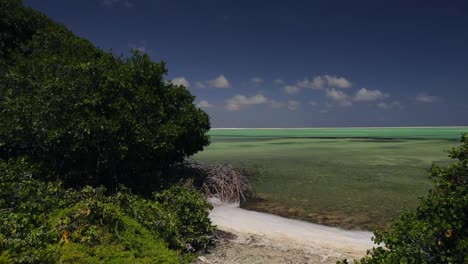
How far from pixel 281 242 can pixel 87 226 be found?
16.8 feet

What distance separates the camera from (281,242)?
9.45 m

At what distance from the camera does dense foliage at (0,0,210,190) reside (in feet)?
33.3

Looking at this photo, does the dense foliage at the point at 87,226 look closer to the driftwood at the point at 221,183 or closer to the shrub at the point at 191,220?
the shrub at the point at 191,220

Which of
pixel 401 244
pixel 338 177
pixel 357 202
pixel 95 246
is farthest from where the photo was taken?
pixel 338 177

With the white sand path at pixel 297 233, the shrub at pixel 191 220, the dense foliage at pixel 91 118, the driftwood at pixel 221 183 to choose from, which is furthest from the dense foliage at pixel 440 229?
the driftwood at pixel 221 183

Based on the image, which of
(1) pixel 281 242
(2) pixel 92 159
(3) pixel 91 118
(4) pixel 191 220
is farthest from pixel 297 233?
(3) pixel 91 118

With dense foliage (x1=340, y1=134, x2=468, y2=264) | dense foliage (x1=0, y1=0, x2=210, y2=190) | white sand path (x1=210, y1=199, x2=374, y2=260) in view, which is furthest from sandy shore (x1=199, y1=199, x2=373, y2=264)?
A: dense foliage (x1=0, y1=0, x2=210, y2=190)

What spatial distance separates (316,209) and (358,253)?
205 inches

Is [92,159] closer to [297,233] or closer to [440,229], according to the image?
[297,233]

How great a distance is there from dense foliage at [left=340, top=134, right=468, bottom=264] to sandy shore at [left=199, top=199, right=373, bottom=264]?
317 centimetres

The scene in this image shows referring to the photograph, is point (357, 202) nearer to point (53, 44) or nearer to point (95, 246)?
point (95, 246)

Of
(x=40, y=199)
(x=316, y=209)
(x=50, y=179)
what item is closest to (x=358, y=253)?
(x=316, y=209)

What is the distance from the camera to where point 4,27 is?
15664 mm

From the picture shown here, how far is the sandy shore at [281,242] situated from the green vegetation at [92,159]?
98 centimetres
